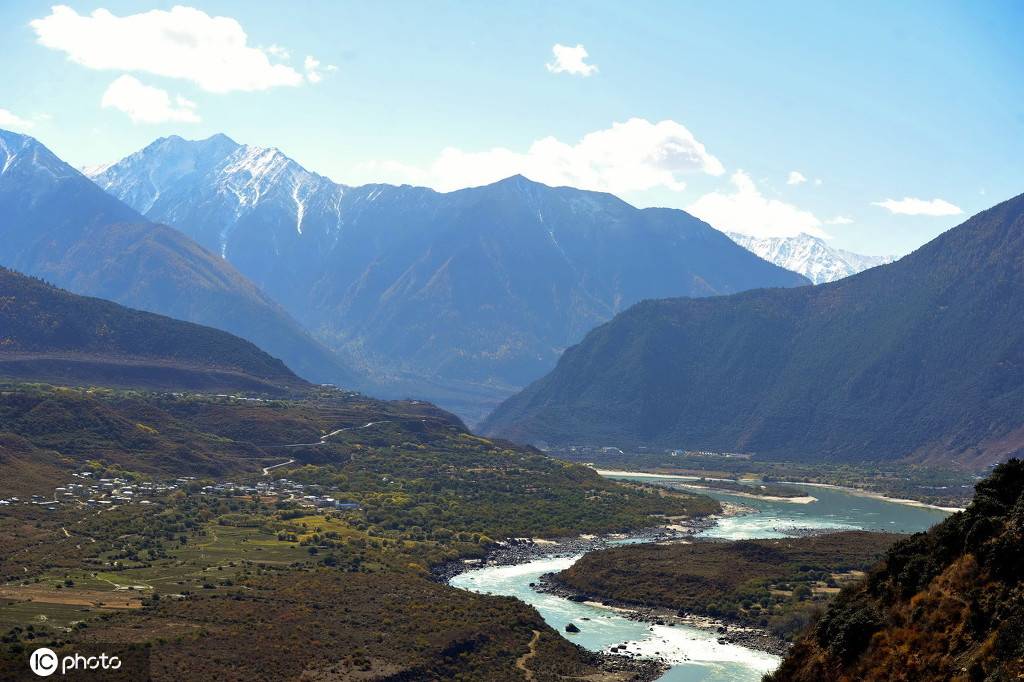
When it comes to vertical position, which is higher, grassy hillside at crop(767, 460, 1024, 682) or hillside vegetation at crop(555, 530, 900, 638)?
grassy hillside at crop(767, 460, 1024, 682)

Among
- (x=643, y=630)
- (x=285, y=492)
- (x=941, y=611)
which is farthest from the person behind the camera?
(x=285, y=492)

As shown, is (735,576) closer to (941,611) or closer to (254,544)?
(254,544)

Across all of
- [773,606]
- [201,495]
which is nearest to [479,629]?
[773,606]

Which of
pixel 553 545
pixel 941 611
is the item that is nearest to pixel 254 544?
pixel 553 545

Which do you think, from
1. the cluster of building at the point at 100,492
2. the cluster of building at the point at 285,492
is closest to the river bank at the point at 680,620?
the cluster of building at the point at 285,492

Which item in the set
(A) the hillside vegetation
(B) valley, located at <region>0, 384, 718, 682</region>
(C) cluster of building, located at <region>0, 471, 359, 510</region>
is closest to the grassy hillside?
(B) valley, located at <region>0, 384, 718, 682</region>

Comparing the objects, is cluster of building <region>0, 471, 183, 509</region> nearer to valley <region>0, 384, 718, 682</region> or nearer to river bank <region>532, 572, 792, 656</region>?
valley <region>0, 384, 718, 682</region>

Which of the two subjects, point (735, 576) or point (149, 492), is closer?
point (735, 576)

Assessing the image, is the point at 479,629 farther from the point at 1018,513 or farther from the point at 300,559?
the point at 1018,513

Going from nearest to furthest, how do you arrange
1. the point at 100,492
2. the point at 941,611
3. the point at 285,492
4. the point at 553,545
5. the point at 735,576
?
the point at 941,611, the point at 735,576, the point at 100,492, the point at 553,545, the point at 285,492
